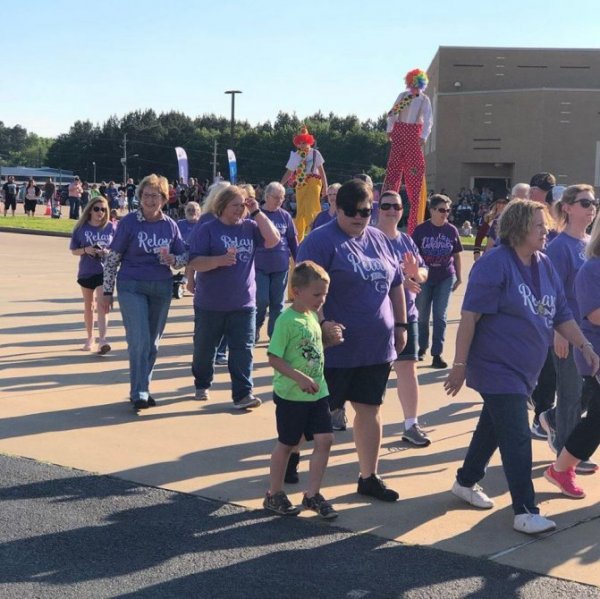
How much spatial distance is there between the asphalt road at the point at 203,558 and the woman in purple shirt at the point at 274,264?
181 inches

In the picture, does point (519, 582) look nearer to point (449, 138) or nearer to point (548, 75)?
point (449, 138)

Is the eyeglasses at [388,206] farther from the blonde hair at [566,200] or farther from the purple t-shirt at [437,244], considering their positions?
the purple t-shirt at [437,244]

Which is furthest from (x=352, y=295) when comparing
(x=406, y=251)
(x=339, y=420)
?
(x=339, y=420)

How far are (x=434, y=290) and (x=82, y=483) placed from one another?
5146 mm

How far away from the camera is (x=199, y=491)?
5.59 m

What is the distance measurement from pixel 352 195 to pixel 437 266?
4.46m

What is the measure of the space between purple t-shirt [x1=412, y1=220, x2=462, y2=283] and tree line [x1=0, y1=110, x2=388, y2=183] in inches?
2817

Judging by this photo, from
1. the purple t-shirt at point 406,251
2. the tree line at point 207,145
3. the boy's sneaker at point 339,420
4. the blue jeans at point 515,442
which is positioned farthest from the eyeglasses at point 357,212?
the tree line at point 207,145

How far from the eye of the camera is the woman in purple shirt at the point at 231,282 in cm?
757

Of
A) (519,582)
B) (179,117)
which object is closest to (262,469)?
(519,582)

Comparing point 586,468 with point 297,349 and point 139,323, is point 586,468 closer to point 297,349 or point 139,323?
point 297,349

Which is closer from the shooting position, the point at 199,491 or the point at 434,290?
the point at 199,491

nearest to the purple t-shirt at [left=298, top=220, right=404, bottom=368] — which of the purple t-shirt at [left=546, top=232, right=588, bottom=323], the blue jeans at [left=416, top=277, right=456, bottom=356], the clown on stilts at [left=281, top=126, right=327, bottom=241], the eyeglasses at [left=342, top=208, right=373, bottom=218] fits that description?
the eyeglasses at [left=342, top=208, right=373, bottom=218]

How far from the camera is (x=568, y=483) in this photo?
221 inches
